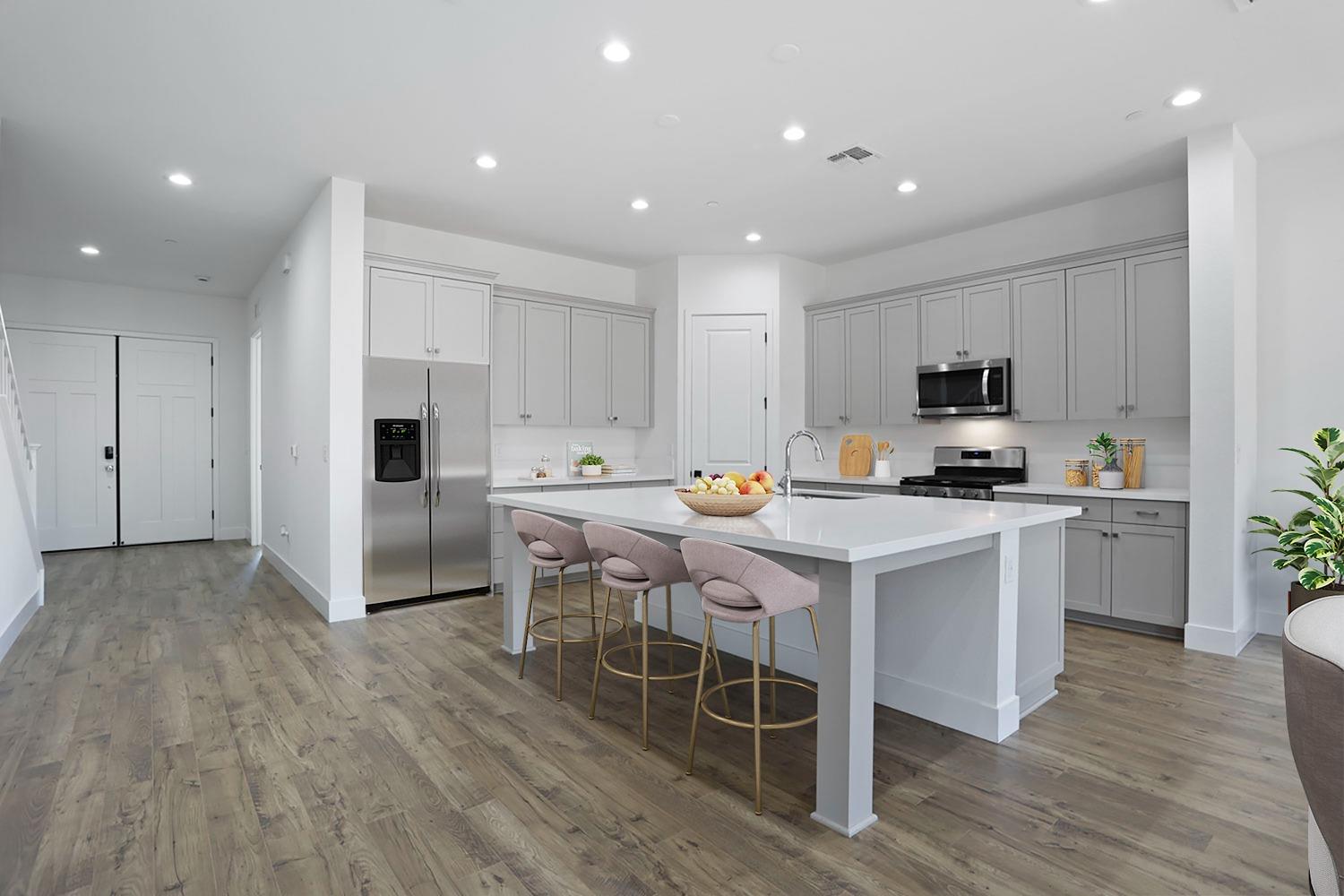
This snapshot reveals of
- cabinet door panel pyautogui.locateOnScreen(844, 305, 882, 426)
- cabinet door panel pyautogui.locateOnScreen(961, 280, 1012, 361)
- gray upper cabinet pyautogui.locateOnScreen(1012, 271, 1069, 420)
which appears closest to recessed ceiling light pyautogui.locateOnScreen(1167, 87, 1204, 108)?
gray upper cabinet pyautogui.locateOnScreen(1012, 271, 1069, 420)

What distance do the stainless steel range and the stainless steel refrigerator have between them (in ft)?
10.2

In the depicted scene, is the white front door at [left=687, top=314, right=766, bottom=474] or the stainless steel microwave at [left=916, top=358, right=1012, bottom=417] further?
the white front door at [left=687, top=314, right=766, bottom=474]

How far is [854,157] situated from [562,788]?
11.7 ft

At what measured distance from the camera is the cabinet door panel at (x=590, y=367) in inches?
232

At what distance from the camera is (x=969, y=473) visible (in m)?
5.30

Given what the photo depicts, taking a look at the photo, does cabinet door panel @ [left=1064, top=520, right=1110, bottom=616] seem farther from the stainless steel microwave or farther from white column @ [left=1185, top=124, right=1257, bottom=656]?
the stainless steel microwave

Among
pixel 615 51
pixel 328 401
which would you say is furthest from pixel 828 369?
pixel 328 401

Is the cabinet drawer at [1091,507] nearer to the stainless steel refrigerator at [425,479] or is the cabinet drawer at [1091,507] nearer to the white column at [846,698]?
the white column at [846,698]

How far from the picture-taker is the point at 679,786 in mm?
2236

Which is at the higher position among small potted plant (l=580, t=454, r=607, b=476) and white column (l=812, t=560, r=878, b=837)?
small potted plant (l=580, t=454, r=607, b=476)

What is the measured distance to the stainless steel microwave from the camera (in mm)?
4934

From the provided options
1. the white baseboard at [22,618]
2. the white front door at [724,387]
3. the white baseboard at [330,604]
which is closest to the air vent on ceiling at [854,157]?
the white front door at [724,387]

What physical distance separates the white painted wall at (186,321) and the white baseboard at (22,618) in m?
2.80

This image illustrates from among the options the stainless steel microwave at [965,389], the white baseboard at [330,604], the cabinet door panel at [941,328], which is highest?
the cabinet door panel at [941,328]
